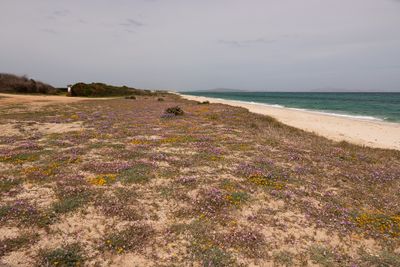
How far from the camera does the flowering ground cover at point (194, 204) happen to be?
767 centimetres

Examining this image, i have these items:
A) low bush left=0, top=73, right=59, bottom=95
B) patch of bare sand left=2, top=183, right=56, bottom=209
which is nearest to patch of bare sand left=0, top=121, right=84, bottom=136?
patch of bare sand left=2, top=183, right=56, bottom=209

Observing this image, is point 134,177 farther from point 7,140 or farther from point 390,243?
point 7,140

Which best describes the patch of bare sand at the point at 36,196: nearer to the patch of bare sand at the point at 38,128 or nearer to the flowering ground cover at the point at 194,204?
the flowering ground cover at the point at 194,204

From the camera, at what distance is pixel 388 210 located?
1057 centimetres

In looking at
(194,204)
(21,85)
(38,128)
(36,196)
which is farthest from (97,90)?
(194,204)

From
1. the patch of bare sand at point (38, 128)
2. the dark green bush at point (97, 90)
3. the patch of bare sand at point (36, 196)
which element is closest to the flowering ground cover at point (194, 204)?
the patch of bare sand at point (36, 196)

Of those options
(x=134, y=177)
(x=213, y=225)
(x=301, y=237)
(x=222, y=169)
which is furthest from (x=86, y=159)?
(x=301, y=237)

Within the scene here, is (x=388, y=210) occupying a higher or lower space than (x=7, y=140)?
lower

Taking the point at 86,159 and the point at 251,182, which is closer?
the point at 251,182

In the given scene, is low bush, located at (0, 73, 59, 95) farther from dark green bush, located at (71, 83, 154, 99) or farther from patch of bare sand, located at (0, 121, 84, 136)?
patch of bare sand, located at (0, 121, 84, 136)

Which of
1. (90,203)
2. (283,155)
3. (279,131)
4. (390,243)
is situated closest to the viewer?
(390,243)

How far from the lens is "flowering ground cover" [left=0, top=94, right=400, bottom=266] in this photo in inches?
302

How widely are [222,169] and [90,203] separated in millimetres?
6723

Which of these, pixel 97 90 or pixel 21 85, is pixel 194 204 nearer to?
pixel 97 90
